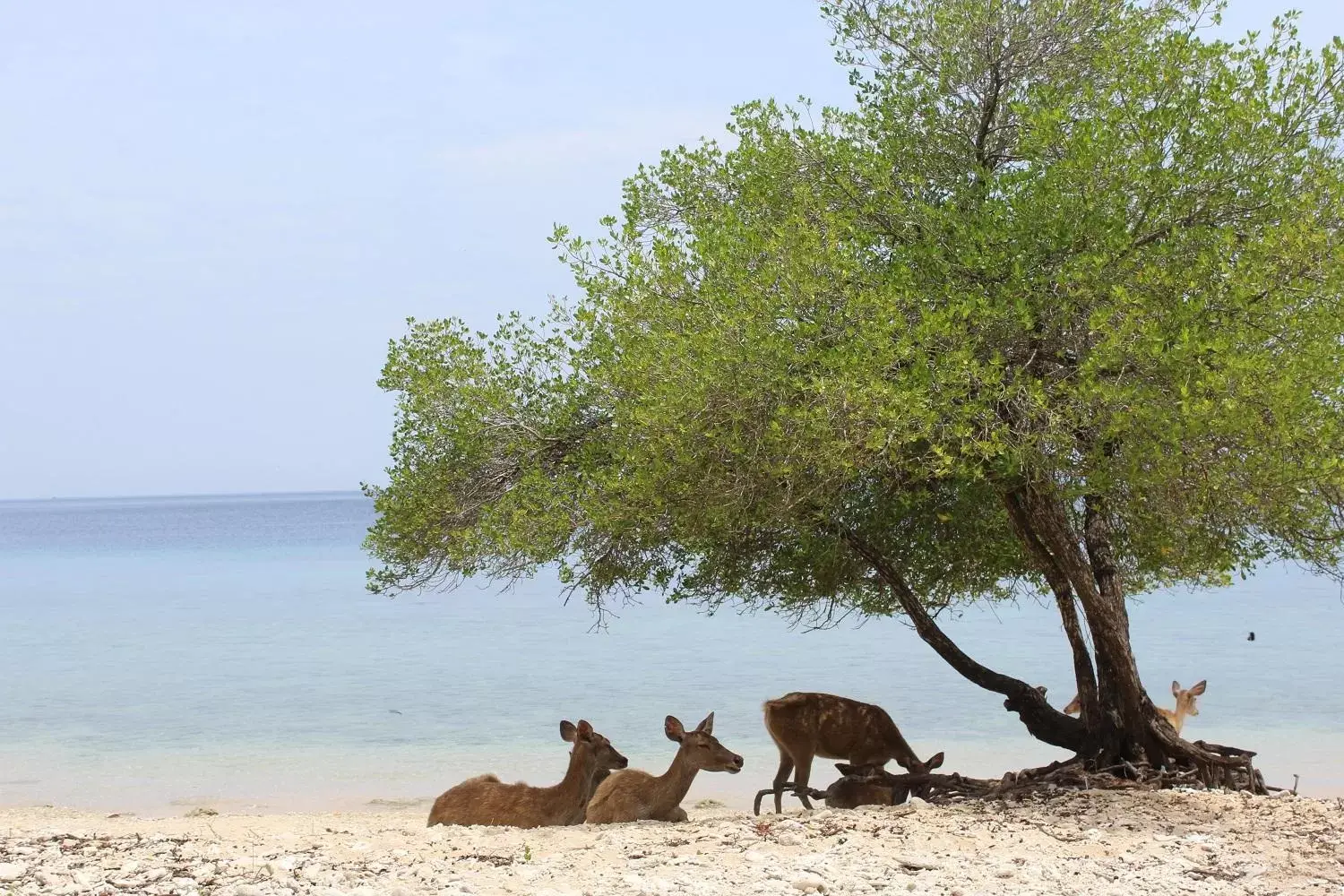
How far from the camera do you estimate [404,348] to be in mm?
12562

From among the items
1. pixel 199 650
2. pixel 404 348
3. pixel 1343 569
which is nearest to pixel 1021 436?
pixel 1343 569

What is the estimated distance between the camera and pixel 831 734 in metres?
11.5

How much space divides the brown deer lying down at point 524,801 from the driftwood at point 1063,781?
5.04 feet

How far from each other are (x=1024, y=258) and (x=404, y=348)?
5802 mm

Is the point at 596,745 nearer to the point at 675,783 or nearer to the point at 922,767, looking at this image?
the point at 675,783

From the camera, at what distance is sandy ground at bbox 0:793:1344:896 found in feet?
25.6

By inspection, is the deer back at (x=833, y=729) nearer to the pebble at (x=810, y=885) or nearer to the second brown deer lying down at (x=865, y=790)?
the second brown deer lying down at (x=865, y=790)

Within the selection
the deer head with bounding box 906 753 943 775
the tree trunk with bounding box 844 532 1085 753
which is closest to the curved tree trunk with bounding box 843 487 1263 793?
the tree trunk with bounding box 844 532 1085 753

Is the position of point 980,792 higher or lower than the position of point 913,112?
lower

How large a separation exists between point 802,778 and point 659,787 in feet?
4.75

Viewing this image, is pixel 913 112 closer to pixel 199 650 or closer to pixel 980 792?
pixel 980 792

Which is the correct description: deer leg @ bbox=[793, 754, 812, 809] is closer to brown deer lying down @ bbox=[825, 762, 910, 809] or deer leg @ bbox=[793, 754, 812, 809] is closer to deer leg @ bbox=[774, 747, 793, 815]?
deer leg @ bbox=[774, 747, 793, 815]

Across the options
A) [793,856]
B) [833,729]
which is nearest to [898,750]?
[833,729]

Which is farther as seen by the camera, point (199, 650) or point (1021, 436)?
point (199, 650)
